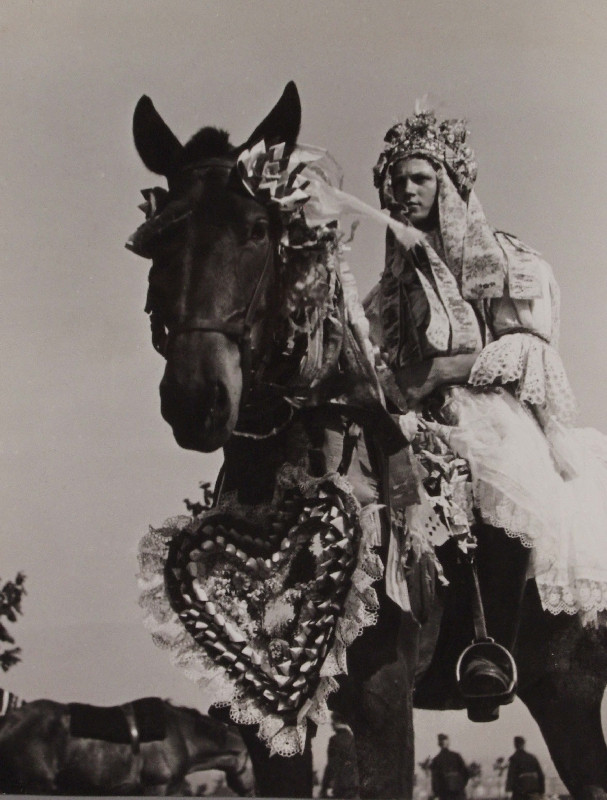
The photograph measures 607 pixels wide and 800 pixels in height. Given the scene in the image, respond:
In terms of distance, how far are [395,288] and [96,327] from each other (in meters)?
0.72

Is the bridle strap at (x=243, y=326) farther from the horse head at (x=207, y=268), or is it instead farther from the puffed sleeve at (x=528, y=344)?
the puffed sleeve at (x=528, y=344)

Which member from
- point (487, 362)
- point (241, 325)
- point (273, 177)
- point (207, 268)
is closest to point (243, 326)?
point (241, 325)

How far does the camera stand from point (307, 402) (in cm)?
191

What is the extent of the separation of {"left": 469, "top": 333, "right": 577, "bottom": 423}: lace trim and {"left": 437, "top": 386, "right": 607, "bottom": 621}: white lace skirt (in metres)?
0.03

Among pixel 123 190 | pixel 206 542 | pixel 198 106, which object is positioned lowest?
pixel 206 542

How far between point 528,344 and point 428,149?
49cm

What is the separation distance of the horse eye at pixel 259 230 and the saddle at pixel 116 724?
1.23 meters

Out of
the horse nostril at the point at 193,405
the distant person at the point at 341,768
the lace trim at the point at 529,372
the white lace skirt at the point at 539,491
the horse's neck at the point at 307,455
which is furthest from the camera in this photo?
the lace trim at the point at 529,372

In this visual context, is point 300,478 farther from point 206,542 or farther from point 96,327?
point 96,327

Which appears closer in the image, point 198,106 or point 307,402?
point 307,402

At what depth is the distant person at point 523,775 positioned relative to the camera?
2330mm

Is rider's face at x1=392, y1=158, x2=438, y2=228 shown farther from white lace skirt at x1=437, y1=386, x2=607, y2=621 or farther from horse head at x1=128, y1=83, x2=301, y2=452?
horse head at x1=128, y1=83, x2=301, y2=452

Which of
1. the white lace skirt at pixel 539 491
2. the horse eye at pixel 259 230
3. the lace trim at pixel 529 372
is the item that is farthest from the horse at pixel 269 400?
the lace trim at pixel 529 372

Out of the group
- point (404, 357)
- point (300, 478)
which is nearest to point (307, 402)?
point (300, 478)
